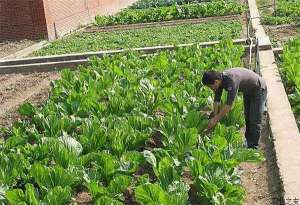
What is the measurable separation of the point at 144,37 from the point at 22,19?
479 centimetres

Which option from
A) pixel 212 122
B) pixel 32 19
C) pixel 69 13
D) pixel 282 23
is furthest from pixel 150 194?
pixel 69 13

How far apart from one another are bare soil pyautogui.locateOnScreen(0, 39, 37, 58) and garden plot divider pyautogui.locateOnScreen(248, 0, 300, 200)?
8.85m

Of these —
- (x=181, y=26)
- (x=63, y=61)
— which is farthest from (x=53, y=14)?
(x=63, y=61)

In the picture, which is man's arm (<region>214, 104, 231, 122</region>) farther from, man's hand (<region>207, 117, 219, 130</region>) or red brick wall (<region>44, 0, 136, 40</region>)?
red brick wall (<region>44, 0, 136, 40</region>)

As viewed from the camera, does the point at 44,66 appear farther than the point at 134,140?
Yes

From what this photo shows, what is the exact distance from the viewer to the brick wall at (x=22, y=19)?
59.1 ft

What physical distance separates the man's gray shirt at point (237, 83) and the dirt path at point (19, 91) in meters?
4.10

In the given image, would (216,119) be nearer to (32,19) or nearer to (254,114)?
(254,114)

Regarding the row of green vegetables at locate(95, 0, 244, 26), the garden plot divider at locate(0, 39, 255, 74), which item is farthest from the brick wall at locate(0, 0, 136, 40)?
the garden plot divider at locate(0, 39, 255, 74)

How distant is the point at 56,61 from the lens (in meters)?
13.4

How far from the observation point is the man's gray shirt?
5895 mm

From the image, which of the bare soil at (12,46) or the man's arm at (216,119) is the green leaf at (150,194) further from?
the bare soil at (12,46)

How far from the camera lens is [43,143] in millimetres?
5695

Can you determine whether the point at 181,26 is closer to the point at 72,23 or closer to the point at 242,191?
the point at 72,23
